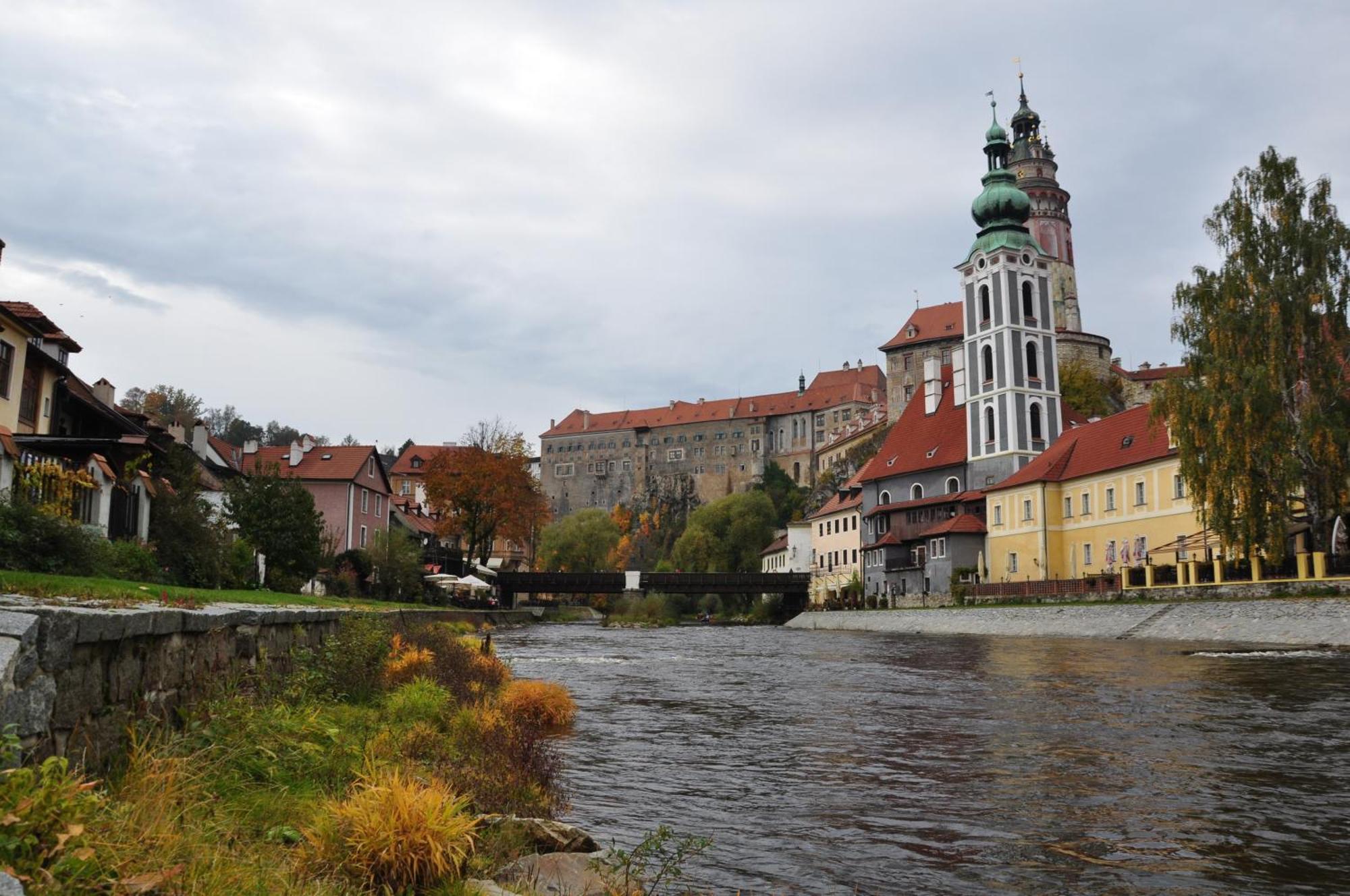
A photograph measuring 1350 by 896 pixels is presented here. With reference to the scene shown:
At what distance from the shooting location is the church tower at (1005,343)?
239 feet

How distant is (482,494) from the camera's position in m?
64.7

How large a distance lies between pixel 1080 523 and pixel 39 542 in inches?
2132

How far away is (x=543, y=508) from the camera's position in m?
70.9

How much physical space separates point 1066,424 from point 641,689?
6120cm

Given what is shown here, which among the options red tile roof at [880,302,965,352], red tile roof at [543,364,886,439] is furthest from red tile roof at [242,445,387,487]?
red tile roof at [543,364,886,439]

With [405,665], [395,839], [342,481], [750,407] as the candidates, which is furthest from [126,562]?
[750,407]

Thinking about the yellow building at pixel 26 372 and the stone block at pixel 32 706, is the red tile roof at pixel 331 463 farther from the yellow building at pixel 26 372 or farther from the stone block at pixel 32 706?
the stone block at pixel 32 706

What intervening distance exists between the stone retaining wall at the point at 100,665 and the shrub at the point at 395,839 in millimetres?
1395

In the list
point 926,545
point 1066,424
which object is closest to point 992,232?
point 1066,424

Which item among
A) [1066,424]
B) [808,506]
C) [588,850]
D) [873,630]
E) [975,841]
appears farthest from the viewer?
[808,506]

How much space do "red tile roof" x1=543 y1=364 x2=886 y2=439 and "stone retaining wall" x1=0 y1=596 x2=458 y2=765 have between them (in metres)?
135

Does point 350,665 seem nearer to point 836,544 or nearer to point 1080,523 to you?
point 1080,523

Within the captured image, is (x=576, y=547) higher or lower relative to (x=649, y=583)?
higher

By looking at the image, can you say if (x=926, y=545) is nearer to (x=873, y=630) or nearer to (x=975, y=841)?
(x=873, y=630)
